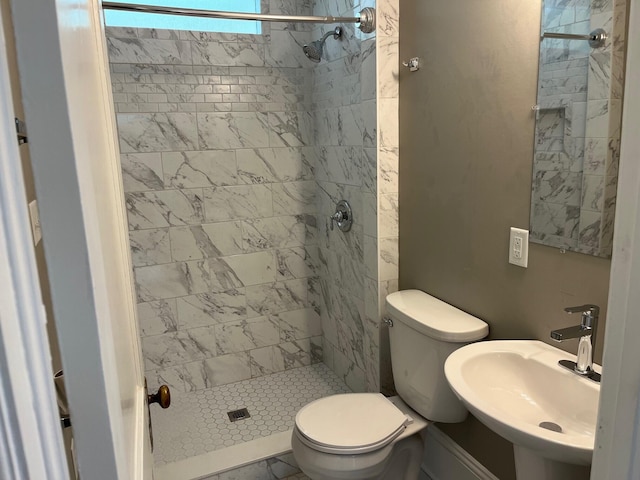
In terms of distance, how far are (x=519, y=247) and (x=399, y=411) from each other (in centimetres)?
81

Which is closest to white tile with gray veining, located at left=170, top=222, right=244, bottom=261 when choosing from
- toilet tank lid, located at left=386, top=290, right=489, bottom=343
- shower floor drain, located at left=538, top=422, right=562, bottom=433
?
toilet tank lid, located at left=386, top=290, right=489, bottom=343

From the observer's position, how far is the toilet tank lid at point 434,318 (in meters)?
1.76

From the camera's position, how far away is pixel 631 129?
677 mm

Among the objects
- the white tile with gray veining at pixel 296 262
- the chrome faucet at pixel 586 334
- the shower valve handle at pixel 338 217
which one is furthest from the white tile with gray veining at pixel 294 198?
the chrome faucet at pixel 586 334

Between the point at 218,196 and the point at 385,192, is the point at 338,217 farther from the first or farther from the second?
the point at 218,196

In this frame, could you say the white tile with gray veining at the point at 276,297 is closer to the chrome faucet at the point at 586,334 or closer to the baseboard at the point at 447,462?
the baseboard at the point at 447,462

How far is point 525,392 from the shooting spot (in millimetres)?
1514

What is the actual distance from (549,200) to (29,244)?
4.75 ft

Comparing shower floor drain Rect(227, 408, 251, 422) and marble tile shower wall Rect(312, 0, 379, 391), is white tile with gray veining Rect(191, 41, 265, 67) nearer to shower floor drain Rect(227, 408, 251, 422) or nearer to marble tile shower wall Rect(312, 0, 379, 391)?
marble tile shower wall Rect(312, 0, 379, 391)

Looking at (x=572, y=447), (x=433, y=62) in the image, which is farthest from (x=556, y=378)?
(x=433, y=62)

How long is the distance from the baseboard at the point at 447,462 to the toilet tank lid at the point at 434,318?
573 millimetres

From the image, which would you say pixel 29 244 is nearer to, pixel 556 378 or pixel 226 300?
pixel 556 378

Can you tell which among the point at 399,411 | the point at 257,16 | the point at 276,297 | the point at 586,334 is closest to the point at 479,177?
the point at 586,334

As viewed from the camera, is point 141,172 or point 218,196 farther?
point 218,196
